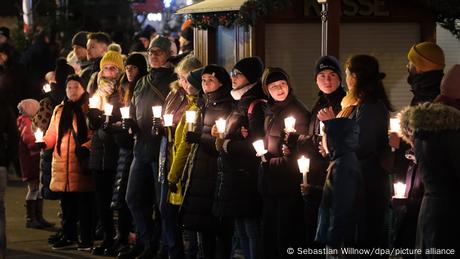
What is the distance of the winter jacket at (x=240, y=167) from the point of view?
9.91 m

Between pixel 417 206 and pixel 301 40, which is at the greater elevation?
pixel 301 40

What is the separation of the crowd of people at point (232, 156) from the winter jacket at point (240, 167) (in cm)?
1

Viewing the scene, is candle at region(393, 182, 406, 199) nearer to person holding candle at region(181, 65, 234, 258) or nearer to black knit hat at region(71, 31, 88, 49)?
person holding candle at region(181, 65, 234, 258)

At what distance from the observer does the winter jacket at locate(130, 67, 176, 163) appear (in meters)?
11.4

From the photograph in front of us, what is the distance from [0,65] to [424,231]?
27.4 feet

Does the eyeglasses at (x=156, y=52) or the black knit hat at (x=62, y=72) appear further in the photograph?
the black knit hat at (x=62, y=72)

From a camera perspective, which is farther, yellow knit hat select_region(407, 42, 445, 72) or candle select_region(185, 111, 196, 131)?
candle select_region(185, 111, 196, 131)

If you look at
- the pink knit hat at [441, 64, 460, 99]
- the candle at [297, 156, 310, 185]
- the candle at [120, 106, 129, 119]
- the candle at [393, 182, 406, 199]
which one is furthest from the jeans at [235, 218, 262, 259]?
the pink knit hat at [441, 64, 460, 99]

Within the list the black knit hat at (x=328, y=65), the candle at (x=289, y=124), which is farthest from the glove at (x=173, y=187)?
the black knit hat at (x=328, y=65)

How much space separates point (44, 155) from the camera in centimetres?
1297

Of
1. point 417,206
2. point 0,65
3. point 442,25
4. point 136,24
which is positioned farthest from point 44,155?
point 136,24

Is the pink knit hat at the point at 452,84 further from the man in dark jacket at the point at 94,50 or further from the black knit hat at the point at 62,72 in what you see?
the black knit hat at the point at 62,72

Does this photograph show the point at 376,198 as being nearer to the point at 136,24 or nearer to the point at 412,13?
the point at 412,13

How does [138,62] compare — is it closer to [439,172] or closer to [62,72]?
[62,72]
